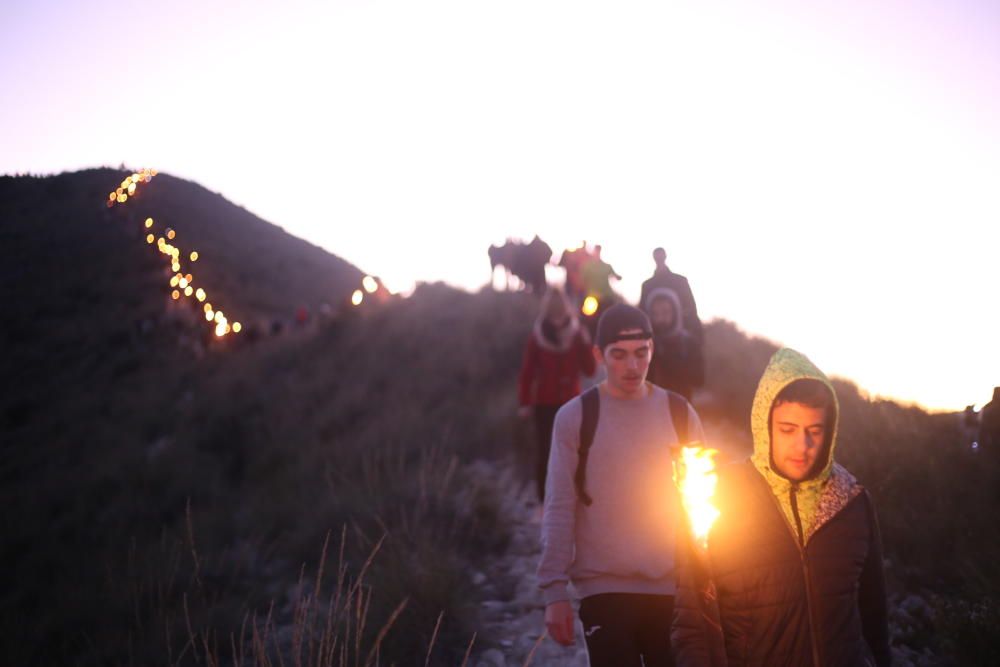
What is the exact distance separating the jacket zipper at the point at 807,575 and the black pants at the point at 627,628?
0.87m

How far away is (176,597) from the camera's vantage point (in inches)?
243

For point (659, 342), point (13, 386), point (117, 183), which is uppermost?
point (117, 183)

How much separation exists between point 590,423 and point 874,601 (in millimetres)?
1256

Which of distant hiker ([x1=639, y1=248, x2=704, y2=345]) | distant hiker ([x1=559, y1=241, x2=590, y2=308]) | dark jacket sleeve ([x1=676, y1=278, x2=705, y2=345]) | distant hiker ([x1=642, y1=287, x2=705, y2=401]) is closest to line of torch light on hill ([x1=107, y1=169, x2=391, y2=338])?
distant hiker ([x1=559, y1=241, x2=590, y2=308])

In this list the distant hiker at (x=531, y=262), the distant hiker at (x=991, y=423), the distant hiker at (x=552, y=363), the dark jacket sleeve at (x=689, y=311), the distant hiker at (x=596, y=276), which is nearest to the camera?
the distant hiker at (x=991, y=423)

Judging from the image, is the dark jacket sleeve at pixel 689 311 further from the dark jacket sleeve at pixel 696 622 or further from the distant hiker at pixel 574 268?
the distant hiker at pixel 574 268

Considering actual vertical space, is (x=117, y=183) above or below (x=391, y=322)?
above

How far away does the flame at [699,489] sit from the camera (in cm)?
197

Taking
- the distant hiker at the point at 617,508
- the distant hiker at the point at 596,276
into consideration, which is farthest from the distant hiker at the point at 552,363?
the distant hiker at the point at 596,276

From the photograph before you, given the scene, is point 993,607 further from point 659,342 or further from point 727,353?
point 727,353

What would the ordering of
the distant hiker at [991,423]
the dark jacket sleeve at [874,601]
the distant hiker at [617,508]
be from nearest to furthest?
the dark jacket sleeve at [874,601] < the distant hiker at [617,508] < the distant hiker at [991,423]

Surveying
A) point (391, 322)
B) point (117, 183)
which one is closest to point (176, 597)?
point (391, 322)

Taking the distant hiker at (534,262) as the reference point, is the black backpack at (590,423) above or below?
below

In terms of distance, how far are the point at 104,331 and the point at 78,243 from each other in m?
14.7
